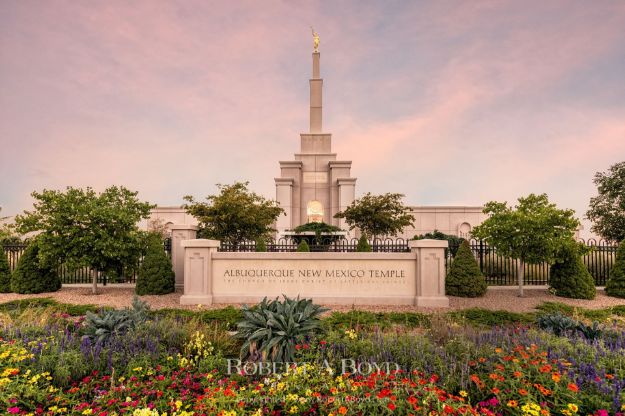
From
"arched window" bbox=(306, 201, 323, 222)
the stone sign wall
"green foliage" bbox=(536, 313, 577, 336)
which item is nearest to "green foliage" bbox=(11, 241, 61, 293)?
the stone sign wall

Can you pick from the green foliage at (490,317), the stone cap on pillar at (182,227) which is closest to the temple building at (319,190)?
the stone cap on pillar at (182,227)

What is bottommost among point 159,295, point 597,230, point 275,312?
Answer: point 159,295

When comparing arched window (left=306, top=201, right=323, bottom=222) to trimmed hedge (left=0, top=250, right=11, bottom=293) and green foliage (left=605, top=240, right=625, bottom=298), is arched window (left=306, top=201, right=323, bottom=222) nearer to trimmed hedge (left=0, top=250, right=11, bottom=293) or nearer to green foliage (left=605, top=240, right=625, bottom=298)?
green foliage (left=605, top=240, right=625, bottom=298)

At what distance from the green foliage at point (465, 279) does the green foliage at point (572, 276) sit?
292 centimetres

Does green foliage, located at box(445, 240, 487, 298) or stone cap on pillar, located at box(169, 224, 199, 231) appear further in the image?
stone cap on pillar, located at box(169, 224, 199, 231)

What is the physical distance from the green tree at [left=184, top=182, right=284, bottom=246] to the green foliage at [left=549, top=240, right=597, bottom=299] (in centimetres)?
1356

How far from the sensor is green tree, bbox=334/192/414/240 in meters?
24.7

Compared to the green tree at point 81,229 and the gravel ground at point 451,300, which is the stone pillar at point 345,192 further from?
the green tree at point 81,229

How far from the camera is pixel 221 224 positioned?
739 inches

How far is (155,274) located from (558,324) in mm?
11815

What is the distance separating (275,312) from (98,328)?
3.05 metres

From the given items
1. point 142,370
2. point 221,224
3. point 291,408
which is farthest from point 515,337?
point 221,224

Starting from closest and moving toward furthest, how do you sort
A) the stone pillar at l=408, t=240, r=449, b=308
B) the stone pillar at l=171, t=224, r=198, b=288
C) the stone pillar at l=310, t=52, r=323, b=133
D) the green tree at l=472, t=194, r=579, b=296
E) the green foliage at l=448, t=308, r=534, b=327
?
1. the green foliage at l=448, t=308, r=534, b=327
2. the stone pillar at l=408, t=240, r=449, b=308
3. the green tree at l=472, t=194, r=579, b=296
4. the stone pillar at l=171, t=224, r=198, b=288
5. the stone pillar at l=310, t=52, r=323, b=133

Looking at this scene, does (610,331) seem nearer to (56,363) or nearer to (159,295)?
(56,363)
